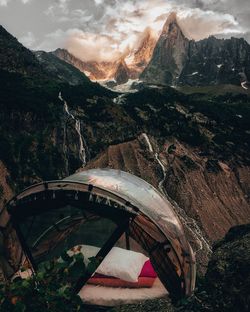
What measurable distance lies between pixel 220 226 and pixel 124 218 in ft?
147

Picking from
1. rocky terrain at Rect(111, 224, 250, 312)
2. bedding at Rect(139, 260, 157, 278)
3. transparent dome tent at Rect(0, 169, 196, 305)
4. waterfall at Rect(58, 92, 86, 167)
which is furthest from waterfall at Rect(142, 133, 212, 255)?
rocky terrain at Rect(111, 224, 250, 312)

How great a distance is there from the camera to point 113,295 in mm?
15492

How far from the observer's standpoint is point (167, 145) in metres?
78.6

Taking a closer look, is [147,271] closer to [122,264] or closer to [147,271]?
[147,271]

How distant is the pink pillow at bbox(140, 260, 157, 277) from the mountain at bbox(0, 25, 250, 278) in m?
31.0

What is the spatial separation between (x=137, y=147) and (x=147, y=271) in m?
57.0

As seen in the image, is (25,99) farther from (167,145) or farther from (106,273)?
(106,273)

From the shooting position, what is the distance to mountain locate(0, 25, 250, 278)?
2442 inches

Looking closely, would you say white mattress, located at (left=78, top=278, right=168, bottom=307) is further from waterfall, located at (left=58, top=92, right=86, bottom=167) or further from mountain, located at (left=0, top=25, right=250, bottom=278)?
waterfall, located at (left=58, top=92, right=86, bottom=167)

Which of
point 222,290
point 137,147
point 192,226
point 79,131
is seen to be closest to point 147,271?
point 222,290

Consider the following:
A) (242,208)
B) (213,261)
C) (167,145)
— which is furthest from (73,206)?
(167,145)

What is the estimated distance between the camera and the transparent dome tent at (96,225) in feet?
51.5


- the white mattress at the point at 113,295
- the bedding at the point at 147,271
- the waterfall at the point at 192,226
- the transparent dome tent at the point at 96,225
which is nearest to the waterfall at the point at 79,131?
the waterfall at the point at 192,226

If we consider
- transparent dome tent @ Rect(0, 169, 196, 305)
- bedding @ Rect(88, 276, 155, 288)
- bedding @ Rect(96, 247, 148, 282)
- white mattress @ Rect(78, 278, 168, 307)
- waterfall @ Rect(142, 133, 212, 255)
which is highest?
transparent dome tent @ Rect(0, 169, 196, 305)
